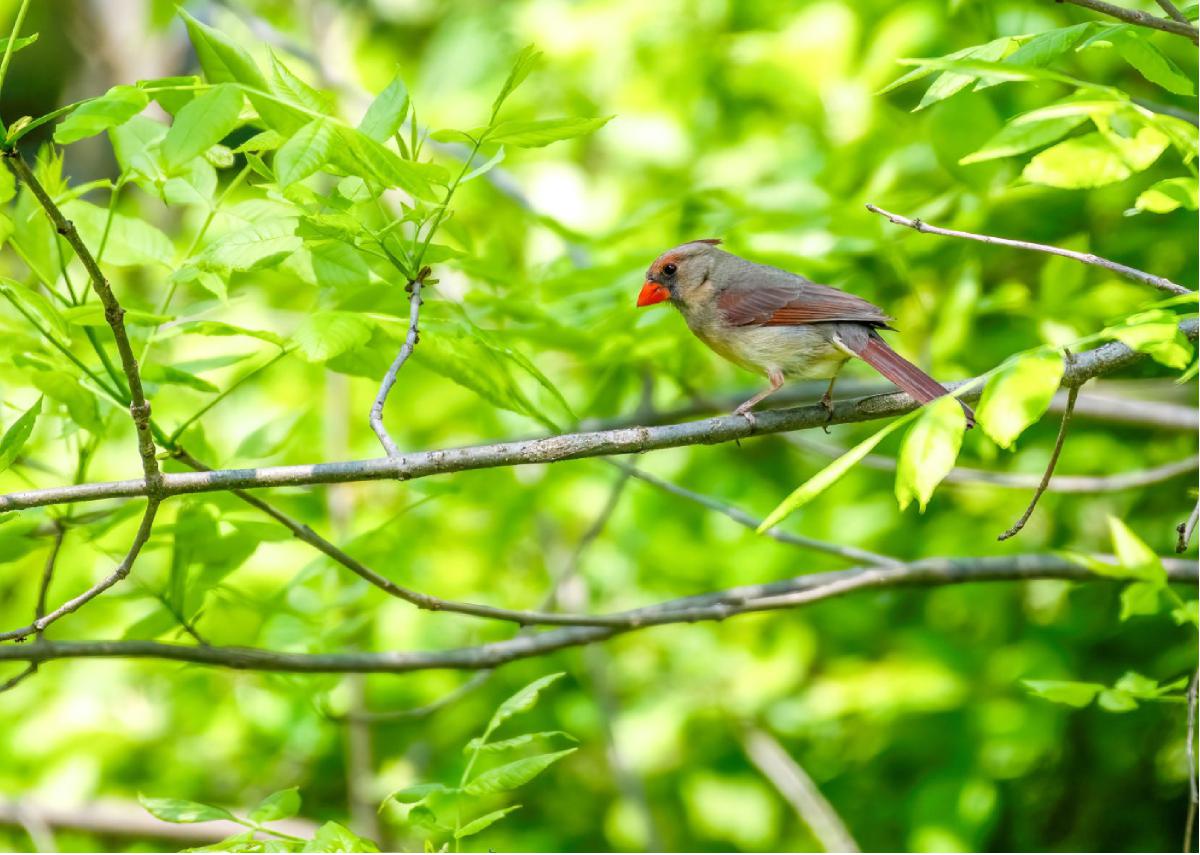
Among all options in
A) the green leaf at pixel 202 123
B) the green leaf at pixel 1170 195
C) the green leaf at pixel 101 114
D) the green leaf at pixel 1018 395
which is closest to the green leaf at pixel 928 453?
the green leaf at pixel 1018 395

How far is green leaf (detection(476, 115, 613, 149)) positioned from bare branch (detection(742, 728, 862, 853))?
2972mm

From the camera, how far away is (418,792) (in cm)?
245

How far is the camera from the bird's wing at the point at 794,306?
3.82m

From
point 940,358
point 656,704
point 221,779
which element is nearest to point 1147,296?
point 940,358

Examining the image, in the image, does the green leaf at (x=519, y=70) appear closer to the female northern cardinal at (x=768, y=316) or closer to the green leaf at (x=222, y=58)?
the green leaf at (x=222, y=58)

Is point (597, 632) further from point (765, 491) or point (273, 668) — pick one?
point (765, 491)

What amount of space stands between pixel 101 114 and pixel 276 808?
1305mm

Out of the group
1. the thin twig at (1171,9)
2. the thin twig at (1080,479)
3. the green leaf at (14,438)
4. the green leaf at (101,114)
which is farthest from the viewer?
the thin twig at (1080,479)

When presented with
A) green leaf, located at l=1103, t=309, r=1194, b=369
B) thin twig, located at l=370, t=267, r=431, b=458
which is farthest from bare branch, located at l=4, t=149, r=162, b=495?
green leaf, located at l=1103, t=309, r=1194, b=369

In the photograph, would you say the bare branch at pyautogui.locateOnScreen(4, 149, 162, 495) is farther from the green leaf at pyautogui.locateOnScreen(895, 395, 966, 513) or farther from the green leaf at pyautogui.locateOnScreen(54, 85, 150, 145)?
the green leaf at pyautogui.locateOnScreen(895, 395, 966, 513)

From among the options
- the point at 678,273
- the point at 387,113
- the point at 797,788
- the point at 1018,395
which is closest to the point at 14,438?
the point at 387,113

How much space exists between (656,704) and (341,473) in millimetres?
2621

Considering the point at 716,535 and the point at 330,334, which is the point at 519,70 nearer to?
the point at 330,334

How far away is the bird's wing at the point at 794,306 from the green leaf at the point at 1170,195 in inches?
64.9
